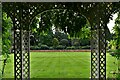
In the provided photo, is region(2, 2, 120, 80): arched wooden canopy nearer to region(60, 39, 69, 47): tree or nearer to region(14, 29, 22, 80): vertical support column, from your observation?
region(14, 29, 22, 80): vertical support column

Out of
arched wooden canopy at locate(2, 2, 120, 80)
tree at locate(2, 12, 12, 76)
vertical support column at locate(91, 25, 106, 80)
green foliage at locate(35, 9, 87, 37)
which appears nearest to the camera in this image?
arched wooden canopy at locate(2, 2, 120, 80)

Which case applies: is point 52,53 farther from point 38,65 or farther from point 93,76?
point 93,76

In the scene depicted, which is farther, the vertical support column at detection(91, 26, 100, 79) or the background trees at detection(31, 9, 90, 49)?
the background trees at detection(31, 9, 90, 49)

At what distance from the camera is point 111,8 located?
5914 mm

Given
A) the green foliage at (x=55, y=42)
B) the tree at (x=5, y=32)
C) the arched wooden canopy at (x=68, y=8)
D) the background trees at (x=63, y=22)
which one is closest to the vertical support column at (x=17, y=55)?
the arched wooden canopy at (x=68, y=8)

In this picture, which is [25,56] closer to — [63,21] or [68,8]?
[68,8]

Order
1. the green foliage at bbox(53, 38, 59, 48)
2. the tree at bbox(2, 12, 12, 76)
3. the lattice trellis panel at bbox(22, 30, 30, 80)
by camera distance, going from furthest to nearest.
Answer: the green foliage at bbox(53, 38, 59, 48)
the lattice trellis panel at bbox(22, 30, 30, 80)
the tree at bbox(2, 12, 12, 76)

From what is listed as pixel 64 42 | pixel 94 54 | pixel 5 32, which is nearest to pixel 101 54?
pixel 94 54

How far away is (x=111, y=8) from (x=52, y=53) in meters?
13.2

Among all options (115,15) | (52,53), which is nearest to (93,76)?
(115,15)

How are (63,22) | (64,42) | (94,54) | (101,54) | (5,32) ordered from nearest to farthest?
(101,54), (5,32), (94,54), (63,22), (64,42)

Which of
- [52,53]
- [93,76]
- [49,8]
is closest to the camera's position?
[49,8]

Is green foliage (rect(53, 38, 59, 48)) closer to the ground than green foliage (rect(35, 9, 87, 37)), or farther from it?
closer to the ground

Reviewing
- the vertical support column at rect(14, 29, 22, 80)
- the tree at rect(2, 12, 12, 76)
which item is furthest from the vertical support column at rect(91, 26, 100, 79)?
the tree at rect(2, 12, 12, 76)
